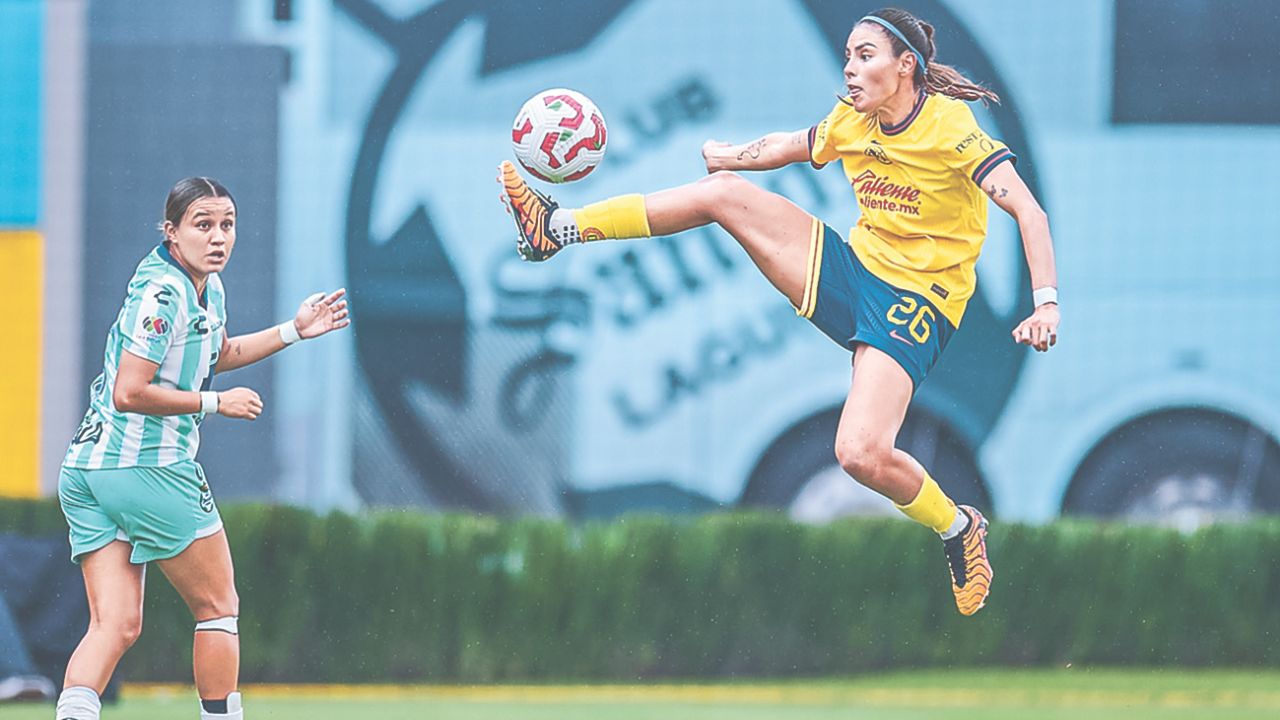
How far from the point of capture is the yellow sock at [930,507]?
16.9 feet

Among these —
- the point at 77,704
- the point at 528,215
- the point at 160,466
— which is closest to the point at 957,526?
the point at 528,215

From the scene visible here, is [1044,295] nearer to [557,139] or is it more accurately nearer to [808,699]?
[557,139]

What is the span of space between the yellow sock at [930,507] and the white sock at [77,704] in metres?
2.26

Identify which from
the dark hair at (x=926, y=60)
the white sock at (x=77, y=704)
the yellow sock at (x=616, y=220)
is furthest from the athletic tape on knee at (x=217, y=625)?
the dark hair at (x=926, y=60)

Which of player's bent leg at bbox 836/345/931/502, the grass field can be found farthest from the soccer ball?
the grass field

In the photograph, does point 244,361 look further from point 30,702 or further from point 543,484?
point 543,484

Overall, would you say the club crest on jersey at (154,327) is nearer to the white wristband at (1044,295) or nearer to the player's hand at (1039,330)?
the player's hand at (1039,330)

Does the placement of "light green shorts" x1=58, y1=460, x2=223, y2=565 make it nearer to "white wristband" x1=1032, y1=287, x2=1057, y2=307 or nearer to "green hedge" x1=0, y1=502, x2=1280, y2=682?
"white wristband" x1=1032, y1=287, x2=1057, y2=307

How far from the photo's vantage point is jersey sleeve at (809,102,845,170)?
5262mm

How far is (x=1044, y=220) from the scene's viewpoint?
4812mm

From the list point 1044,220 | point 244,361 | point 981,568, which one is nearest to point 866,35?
point 1044,220

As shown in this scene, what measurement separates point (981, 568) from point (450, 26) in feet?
14.8

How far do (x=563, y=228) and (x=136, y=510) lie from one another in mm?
1441

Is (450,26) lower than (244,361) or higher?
higher
